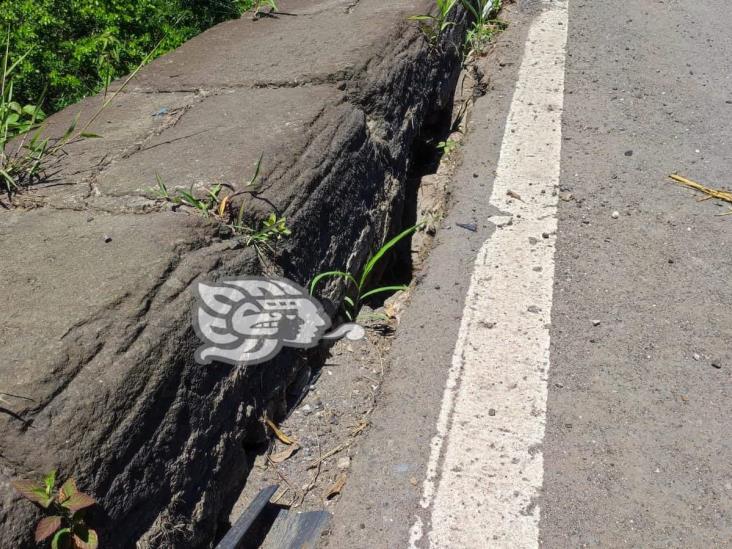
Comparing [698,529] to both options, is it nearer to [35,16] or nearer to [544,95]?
[544,95]

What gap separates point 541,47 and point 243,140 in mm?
2257

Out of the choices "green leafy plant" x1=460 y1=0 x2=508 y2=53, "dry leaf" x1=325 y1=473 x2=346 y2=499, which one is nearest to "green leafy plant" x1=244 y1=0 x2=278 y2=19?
"green leafy plant" x1=460 y1=0 x2=508 y2=53

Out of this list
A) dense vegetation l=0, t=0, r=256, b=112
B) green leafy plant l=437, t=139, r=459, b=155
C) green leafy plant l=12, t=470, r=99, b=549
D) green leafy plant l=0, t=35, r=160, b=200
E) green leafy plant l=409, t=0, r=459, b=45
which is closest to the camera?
green leafy plant l=12, t=470, r=99, b=549

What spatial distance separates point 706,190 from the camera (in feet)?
7.91

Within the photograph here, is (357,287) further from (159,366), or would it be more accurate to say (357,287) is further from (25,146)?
(25,146)

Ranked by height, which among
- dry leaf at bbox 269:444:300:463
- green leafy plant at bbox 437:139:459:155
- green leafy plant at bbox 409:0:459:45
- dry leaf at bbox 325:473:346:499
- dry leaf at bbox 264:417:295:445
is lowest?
dry leaf at bbox 325:473:346:499

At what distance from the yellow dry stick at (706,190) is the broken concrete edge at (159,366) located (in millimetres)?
1187

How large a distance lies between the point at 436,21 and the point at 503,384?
1768 mm

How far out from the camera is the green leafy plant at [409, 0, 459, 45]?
2748 millimetres

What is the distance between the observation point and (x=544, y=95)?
3.07 m

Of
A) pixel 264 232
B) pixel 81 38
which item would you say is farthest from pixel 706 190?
pixel 81 38

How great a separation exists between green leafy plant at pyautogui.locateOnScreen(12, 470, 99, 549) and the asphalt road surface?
543 millimetres

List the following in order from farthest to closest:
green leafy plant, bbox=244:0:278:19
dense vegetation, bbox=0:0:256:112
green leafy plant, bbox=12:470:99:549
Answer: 1. green leafy plant, bbox=244:0:278:19
2. dense vegetation, bbox=0:0:256:112
3. green leafy plant, bbox=12:470:99:549
